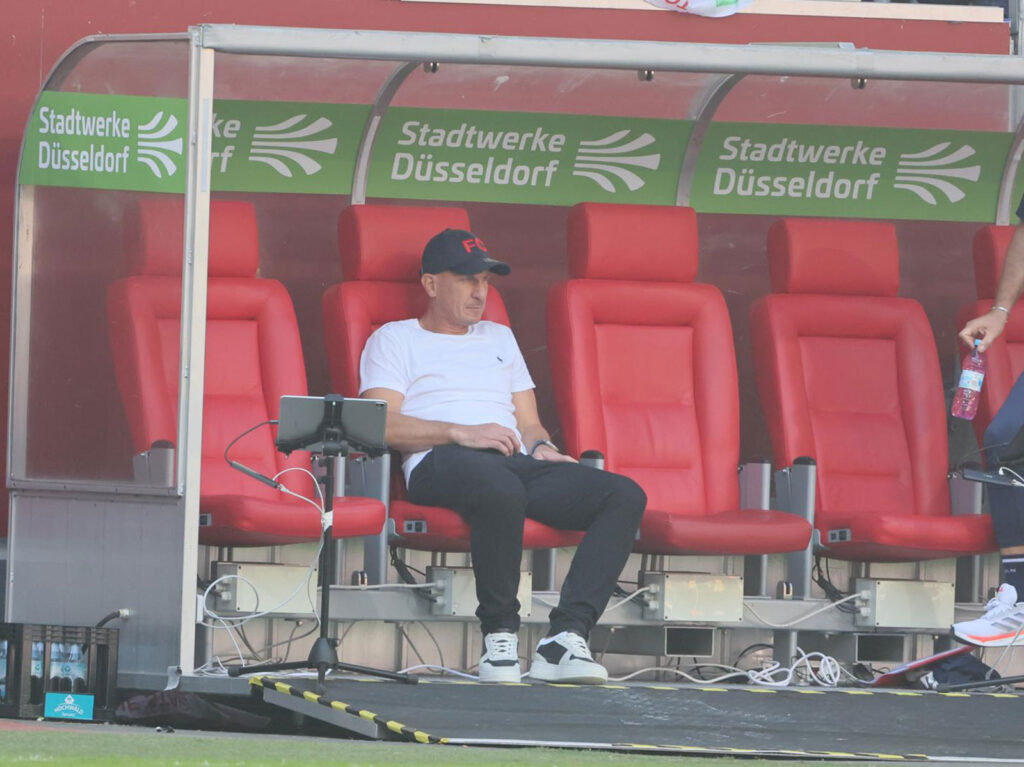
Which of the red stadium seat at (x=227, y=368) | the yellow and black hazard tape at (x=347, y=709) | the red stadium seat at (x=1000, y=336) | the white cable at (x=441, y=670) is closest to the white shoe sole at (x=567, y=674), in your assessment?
the white cable at (x=441, y=670)

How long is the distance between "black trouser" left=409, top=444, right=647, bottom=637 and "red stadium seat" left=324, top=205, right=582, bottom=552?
33cm

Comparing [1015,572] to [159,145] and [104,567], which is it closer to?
[104,567]

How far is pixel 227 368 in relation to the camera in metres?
6.18

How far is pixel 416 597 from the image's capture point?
19.5ft

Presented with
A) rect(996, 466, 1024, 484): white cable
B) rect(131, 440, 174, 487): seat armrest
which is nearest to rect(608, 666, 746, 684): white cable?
rect(996, 466, 1024, 484): white cable

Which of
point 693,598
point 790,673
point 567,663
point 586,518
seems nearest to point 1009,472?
Answer: point 790,673

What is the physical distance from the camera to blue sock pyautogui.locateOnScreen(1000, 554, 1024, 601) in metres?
5.91

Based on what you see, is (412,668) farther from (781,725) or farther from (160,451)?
(781,725)

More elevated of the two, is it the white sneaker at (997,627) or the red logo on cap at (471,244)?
the red logo on cap at (471,244)

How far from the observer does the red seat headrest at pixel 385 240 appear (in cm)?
627

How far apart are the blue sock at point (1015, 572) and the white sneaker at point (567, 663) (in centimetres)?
127

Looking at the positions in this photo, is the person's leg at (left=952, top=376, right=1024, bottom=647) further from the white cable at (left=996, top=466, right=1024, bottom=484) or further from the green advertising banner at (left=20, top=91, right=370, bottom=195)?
the green advertising banner at (left=20, top=91, right=370, bottom=195)

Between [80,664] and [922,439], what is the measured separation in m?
2.73

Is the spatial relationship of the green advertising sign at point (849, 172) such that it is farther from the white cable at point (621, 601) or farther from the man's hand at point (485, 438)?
the white cable at point (621, 601)
